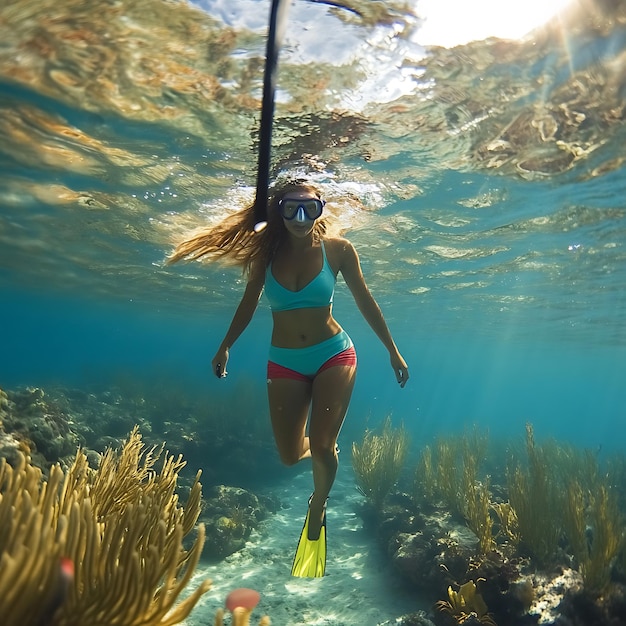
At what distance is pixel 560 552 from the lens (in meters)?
8.75

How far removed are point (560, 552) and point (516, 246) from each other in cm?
1206

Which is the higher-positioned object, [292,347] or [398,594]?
[292,347]

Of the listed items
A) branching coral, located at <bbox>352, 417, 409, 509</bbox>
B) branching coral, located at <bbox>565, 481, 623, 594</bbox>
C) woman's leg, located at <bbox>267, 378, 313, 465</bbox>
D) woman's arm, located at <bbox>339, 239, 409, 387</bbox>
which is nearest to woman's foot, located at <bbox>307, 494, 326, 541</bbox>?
woman's leg, located at <bbox>267, 378, 313, 465</bbox>

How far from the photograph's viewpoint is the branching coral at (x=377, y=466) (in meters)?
14.1

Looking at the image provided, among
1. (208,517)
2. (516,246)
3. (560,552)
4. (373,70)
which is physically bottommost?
(208,517)

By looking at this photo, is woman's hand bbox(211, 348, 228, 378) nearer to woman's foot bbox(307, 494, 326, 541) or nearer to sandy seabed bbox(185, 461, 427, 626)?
woman's foot bbox(307, 494, 326, 541)

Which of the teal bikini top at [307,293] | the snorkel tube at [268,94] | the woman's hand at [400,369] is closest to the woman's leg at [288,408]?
the teal bikini top at [307,293]

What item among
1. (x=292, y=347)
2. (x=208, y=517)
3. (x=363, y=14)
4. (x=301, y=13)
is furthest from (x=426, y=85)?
(x=208, y=517)

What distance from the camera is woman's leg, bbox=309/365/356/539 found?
189 inches

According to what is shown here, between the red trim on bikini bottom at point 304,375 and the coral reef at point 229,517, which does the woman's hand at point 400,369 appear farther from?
the coral reef at point 229,517

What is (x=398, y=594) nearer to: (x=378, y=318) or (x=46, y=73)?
(x=378, y=318)

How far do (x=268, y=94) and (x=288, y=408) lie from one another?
3332 mm

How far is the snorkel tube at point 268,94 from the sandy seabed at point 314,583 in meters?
7.24

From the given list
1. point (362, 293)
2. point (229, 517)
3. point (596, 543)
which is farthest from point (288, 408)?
point (229, 517)
